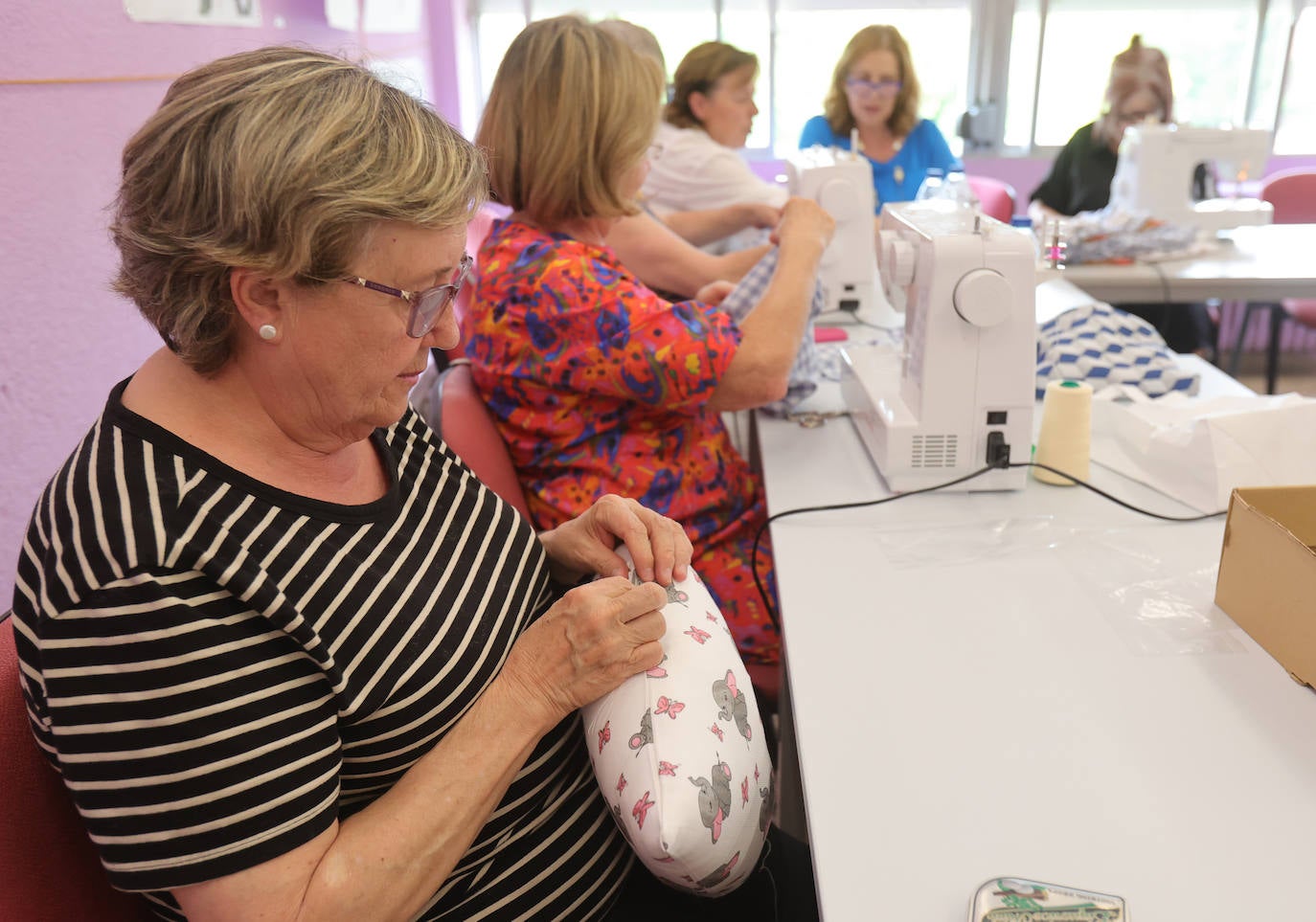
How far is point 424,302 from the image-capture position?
916 millimetres

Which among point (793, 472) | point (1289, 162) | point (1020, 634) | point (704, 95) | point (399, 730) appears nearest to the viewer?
point (399, 730)

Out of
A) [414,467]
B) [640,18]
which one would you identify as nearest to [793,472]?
[414,467]

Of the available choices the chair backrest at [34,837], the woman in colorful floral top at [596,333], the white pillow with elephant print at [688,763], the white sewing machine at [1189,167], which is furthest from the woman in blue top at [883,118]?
the chair backrest at [34,837]

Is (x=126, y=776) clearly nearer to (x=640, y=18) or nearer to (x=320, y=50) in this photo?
(x=320, y=50)

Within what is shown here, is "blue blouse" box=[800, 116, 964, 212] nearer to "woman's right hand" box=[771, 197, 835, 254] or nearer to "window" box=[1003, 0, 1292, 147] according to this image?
"window" box=[1003, 0, 1292, 147]

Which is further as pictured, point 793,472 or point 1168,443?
point 793,472

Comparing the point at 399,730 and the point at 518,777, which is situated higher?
the point at 399,730

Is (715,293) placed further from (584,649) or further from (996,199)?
(996,199)

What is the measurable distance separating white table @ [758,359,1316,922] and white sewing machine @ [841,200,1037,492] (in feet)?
0.30

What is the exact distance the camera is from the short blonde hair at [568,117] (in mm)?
1543

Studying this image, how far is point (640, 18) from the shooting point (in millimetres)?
5051

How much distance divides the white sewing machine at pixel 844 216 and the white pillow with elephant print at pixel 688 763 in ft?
4.61

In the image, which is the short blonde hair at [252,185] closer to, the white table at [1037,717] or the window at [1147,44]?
the white table at [1037,717]

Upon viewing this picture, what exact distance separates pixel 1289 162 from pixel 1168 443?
440cm
